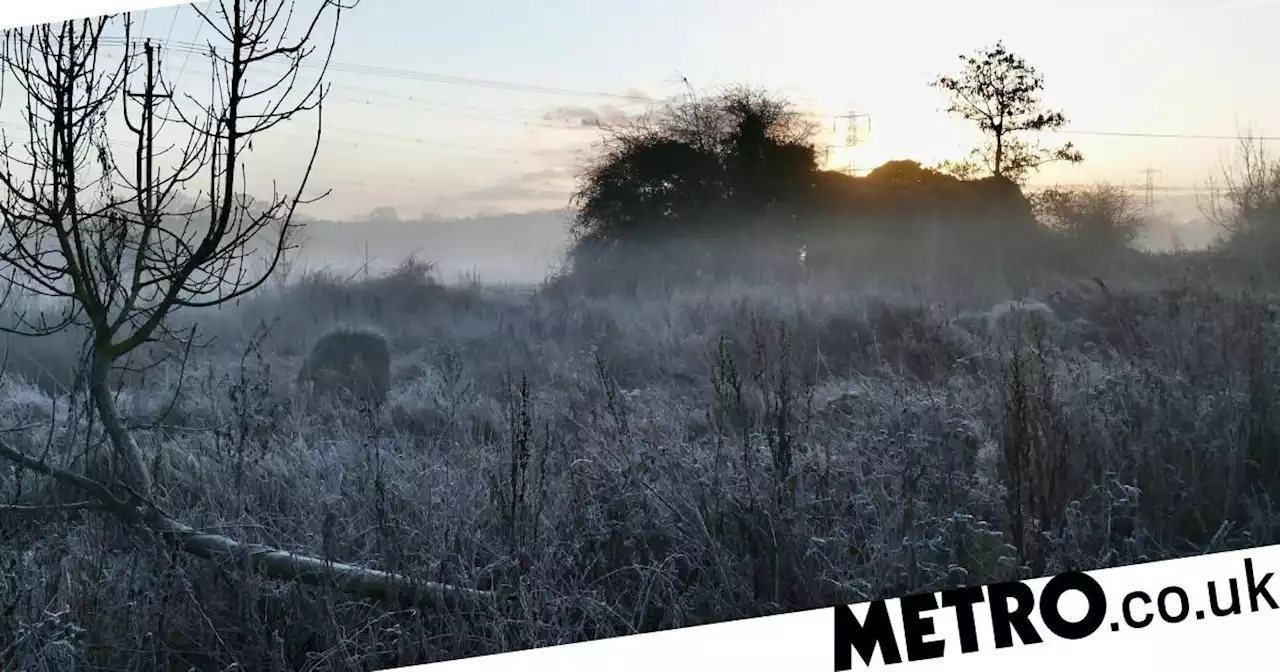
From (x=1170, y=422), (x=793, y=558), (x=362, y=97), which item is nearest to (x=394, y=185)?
(x=362, y=97)

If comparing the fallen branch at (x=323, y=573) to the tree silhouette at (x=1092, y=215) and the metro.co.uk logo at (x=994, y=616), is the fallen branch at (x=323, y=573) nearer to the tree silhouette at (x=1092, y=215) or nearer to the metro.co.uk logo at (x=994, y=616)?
the metro.co.uk logo at (x=994, y=616)

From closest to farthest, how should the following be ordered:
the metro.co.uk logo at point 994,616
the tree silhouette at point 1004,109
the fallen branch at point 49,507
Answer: the metro.co.uk logo at point 994,616 → the fallen branch at point 49,507 → the tree silhouette at point 1004,109

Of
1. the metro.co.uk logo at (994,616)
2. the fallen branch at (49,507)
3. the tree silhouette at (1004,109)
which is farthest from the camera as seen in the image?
the tree silhouette at (1004,109)

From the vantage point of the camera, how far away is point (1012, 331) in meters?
2.87

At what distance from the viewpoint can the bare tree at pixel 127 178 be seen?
9.02 feet

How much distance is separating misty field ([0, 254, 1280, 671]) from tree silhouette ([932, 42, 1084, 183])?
42 centimetres

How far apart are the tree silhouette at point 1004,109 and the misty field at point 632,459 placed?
0.42 meters

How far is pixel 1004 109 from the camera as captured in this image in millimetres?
2805

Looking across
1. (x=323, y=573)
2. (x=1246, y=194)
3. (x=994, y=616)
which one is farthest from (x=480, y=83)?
(x=1246, y=194)

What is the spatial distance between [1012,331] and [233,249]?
2481 millimetres

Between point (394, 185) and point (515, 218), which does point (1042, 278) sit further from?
point (394, 185)

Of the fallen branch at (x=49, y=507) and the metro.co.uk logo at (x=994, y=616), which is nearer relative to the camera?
the metro.co.uk logo at (x=994, y=616)

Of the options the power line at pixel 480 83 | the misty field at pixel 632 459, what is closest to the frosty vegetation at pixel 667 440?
the misty field at pixel 632 459

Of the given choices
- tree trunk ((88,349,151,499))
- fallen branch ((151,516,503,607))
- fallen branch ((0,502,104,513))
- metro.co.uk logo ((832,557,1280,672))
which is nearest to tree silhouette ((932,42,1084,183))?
metro.co.uk logo ((832,557,1280,672))
